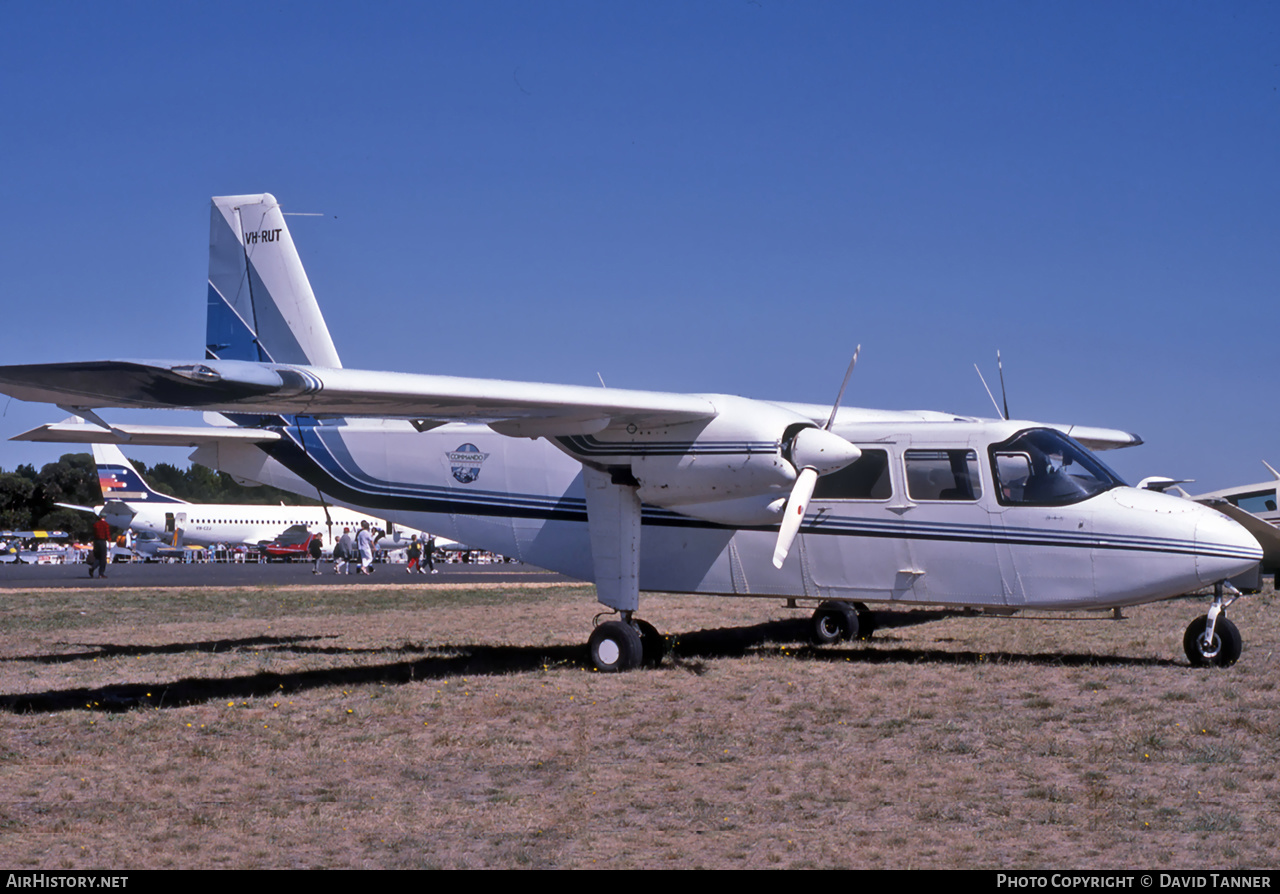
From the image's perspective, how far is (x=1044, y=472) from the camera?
37.1ft

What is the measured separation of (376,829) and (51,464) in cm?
10803

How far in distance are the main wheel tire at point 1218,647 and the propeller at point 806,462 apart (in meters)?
3.78

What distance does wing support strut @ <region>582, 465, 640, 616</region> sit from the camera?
11.7 m

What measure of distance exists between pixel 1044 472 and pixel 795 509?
8.88 feet

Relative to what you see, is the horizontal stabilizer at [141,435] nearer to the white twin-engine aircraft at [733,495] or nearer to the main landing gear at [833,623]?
the white twin-engine aircraft at [733,495]

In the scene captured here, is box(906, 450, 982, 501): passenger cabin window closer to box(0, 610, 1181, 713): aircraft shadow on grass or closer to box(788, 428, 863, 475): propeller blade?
box(788, 428, 863, 475): propeller blade

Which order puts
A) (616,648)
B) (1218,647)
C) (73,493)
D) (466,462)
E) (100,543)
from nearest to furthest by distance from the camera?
(1218,647), (616,648), (466,462), (100,543), (73,493)

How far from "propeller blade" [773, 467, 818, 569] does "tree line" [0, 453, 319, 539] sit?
85.8 m

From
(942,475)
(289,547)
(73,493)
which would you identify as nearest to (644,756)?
(942,475)

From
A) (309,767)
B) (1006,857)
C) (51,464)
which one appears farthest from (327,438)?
(51,464)

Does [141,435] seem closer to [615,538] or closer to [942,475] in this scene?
[615,538]

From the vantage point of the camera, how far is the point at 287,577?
35.3 metres

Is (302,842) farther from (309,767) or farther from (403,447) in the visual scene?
(403,447)
